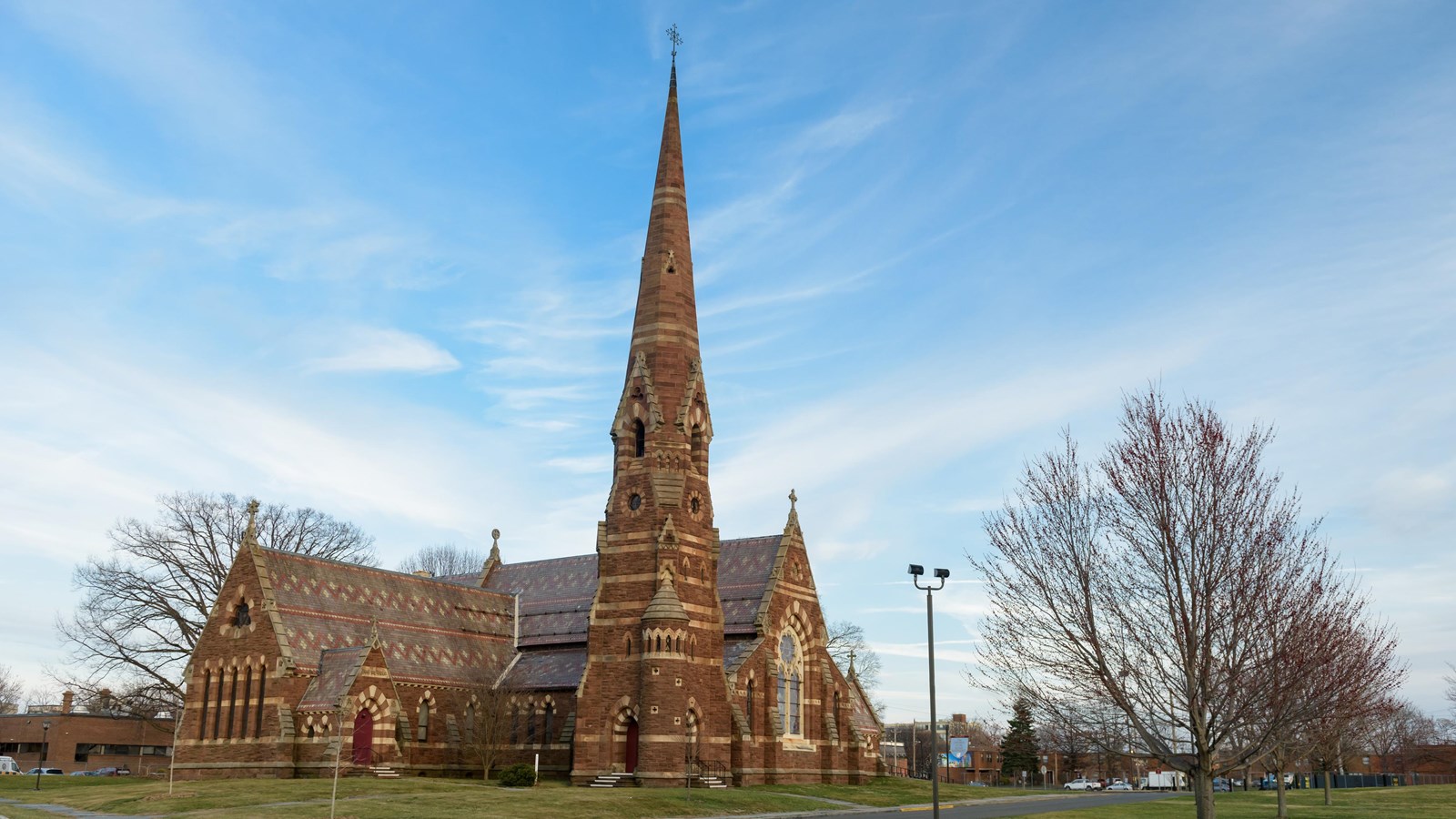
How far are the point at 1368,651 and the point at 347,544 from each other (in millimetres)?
66131

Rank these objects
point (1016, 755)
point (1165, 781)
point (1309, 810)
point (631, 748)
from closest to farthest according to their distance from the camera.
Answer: point (1309, 810) → point (631, 748) → point (1016, 755) → point (1165, 781)

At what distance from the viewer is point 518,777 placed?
153 feet

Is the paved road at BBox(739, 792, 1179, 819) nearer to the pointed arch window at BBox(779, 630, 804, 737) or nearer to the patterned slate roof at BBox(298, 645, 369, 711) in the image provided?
the pointed arch window at BBox(779, 630, 804, 737)

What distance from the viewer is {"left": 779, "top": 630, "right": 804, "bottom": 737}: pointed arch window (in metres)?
53.1

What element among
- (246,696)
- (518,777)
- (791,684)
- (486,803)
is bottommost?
(518,777)

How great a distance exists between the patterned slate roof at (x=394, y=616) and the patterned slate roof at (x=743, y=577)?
12.2m

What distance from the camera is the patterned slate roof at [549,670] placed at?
53.3m

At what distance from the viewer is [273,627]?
46.6 metres

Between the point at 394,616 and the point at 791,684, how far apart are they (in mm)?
19129

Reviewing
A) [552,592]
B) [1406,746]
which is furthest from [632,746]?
[1406,746]

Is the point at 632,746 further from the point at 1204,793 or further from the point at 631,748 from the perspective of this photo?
the point at 1204,793

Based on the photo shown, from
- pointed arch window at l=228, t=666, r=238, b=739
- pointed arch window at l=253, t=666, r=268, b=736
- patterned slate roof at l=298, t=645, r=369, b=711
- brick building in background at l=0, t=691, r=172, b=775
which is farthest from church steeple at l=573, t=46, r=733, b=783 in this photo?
brick building in background at l=0, t=691, r=172, b=775

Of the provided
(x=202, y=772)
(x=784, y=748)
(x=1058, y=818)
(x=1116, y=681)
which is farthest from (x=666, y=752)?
(x=1116, y=681)

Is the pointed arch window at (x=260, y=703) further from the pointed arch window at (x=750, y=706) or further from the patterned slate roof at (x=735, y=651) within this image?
the pointed arch window at (x=750, y=706)
